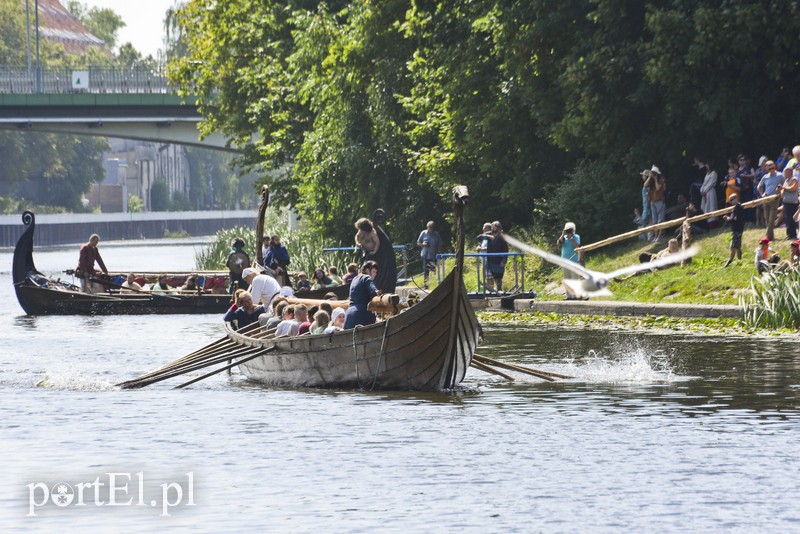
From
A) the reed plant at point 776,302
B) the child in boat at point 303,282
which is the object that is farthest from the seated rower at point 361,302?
the child in boat at point 303,282

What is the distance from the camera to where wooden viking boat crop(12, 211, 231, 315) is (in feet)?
132

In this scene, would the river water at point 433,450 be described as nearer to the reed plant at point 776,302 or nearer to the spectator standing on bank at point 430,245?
the reed plant at point 776,302

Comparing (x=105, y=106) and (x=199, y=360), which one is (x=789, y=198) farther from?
(x=105, y=106)

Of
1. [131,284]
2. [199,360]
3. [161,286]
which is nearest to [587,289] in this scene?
[199,360]

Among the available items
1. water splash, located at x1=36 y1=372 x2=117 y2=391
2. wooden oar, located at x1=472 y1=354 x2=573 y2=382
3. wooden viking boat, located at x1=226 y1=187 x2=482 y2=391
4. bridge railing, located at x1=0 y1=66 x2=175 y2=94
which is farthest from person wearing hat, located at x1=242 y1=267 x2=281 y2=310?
bridge railing, located at x1=0 y1=66 x2=175 y2=94

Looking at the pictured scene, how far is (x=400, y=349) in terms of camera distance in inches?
798

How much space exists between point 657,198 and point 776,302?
25.1 feet

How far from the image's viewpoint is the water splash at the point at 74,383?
74.2ft

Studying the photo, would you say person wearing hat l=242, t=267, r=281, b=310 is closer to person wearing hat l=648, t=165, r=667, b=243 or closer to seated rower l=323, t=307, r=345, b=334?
seated rower l=323, t=307, r=345, b=334

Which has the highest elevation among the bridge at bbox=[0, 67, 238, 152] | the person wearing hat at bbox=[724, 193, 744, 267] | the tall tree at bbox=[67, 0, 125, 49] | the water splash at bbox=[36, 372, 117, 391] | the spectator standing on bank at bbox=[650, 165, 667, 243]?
the tall tree at bbox=[67, 0, 125, 49]

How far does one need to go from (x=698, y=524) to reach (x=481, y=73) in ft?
88.7

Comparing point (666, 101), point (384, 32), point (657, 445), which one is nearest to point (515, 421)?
point (657, 445)

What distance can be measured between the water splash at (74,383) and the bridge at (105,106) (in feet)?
164

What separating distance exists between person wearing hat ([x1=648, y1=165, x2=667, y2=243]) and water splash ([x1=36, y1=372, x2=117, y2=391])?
14598 mm
